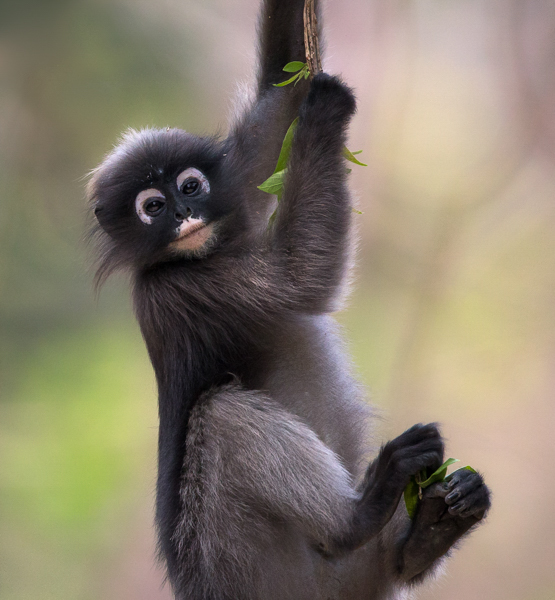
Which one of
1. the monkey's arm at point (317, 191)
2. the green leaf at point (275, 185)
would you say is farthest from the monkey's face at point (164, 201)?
the monkey's arm at point (317, 191)

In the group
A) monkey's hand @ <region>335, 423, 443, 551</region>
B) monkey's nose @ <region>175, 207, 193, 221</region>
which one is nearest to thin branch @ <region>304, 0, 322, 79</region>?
monkey's nose @ <region>175, 207, 193, 221</region>

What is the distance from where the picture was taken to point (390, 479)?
320 centimetres

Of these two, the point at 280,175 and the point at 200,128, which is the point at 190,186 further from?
the point at 200,128

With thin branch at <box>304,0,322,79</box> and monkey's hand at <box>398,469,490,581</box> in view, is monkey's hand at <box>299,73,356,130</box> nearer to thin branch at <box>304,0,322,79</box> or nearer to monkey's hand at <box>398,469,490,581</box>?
thin branch at <box>304,0,322,79</box>

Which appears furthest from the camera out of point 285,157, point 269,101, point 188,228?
point 269,101

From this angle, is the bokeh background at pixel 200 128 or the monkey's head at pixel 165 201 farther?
the bokeh background at pixel 200 128

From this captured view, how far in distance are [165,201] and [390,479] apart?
1695 millimetres

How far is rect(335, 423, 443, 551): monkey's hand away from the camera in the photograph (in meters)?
3.18

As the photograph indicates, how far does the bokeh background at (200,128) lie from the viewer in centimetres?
689

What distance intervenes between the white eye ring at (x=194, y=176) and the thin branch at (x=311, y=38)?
2.44 feet

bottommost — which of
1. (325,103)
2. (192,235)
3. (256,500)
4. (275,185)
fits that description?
(256,500)

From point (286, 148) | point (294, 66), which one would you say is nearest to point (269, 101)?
point (294, 66)

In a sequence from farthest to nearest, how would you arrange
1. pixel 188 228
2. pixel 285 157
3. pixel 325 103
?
1. pixel 285 157
2. pixel 188 228
3. pixel 325 103

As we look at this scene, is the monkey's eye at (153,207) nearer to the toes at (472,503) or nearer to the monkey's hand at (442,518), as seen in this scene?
the monkey's hand at (442,518)
